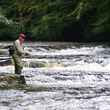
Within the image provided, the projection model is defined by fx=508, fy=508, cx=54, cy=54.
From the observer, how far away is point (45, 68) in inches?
830

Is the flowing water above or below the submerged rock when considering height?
below

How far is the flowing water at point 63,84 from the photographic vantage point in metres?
13.4

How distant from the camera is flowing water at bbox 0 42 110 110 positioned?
43.9 ft

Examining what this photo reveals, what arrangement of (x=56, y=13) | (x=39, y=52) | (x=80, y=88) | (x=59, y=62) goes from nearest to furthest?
(x=80, y=88)
(x=59, y=62)
(x=39, y=52)
(x=56, y=13)

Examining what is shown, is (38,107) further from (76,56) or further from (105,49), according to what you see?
(105,49)

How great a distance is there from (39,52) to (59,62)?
5.76 metres

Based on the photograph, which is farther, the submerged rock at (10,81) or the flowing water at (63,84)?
the submerged rock at (10,81)

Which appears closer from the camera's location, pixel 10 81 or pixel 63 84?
pixel 10 81

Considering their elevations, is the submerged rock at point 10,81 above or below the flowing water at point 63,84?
above

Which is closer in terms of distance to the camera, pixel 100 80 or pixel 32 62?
pixel 100 80

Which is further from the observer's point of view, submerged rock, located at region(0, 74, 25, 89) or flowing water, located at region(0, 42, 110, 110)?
submerged rock, located at region(0, 74, 25, 89)

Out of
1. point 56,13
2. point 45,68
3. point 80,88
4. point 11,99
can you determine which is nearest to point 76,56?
point 45,68

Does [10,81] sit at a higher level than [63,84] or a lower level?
higher

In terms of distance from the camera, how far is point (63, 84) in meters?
16.7
